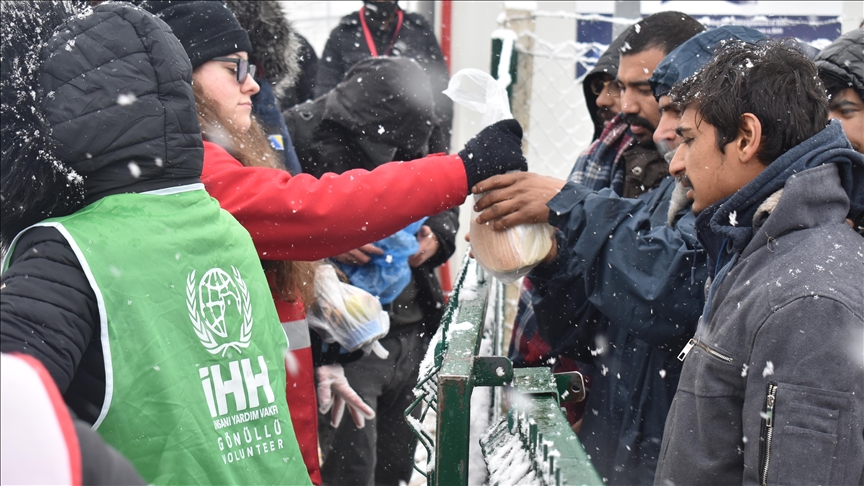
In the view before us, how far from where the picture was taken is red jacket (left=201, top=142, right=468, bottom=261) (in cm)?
218

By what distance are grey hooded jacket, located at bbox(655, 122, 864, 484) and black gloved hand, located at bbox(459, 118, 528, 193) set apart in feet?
2.32

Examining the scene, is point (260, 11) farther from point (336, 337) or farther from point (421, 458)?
point (421, 458)

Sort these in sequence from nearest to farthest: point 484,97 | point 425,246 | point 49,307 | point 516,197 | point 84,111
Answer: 1. point 49,307
2. point 84,111
3. point 516,197
4. point 484,97
5. point 425,246

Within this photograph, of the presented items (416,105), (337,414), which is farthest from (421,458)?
(416,105)

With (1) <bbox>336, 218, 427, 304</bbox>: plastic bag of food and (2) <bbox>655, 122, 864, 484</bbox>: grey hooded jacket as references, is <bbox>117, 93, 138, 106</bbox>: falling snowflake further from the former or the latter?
(1) <bbox>336, 218, 427, 304</bbox>: plastic bag of food

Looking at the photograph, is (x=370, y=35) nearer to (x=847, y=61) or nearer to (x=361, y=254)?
(x=361, y=254)

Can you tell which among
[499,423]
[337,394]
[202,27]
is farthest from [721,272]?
[337,394]

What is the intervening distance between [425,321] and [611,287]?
1.52 metres

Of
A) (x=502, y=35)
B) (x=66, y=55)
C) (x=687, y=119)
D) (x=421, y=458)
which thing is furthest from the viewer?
(x=502, y=35)

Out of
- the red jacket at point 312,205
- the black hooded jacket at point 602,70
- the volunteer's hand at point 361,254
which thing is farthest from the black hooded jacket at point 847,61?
the volunteer's hand at point 361,254

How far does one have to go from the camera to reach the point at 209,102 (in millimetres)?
2301

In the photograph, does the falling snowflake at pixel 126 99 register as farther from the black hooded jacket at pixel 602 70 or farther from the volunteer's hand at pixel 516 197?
the black hooded jacket at pixel 602 70

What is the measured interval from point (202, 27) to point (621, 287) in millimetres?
1406

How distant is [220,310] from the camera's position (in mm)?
1590
